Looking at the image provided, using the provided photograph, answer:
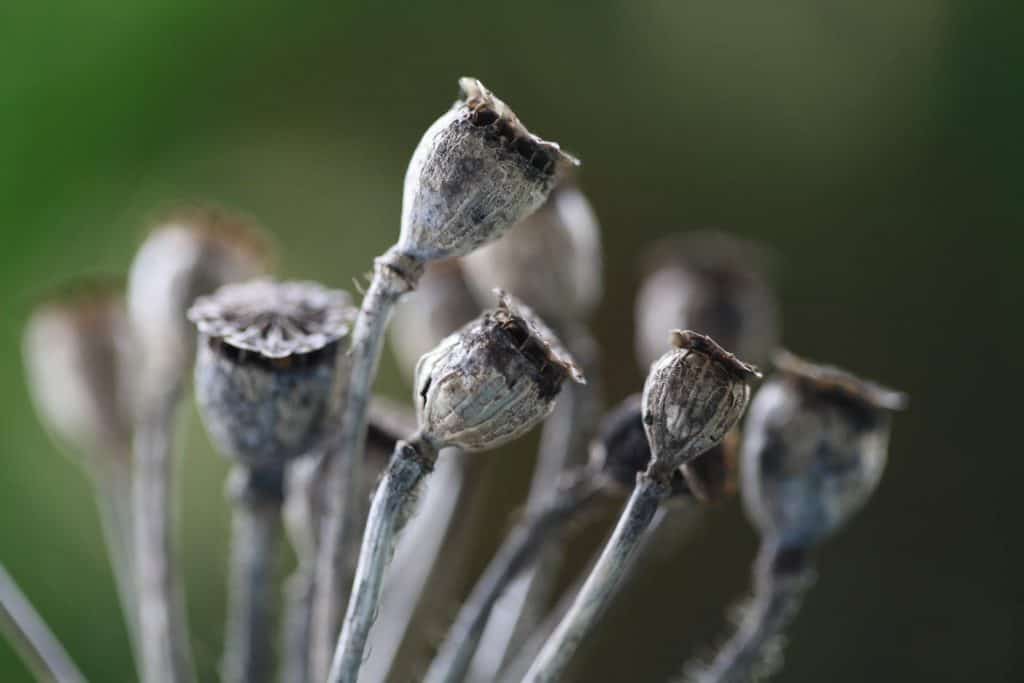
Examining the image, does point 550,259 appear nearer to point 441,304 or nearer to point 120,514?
point 441,304

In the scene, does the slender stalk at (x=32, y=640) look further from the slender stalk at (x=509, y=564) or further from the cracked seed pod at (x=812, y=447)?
the cracked seed pod at (x=812, y=447)

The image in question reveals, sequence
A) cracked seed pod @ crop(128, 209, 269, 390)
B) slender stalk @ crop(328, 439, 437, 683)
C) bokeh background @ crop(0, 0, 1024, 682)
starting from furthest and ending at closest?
bokeh background @ crop(0, 0, 1024, 682)
cracked seed pod @ crop(128, 209, 269, 390)
slender stalk @ crop(328, 439, 437, 683)

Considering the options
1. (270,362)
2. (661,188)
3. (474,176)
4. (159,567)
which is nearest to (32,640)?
(159,567)

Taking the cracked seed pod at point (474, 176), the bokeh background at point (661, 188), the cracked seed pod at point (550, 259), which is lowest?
the bokeh background at point (661, 188)

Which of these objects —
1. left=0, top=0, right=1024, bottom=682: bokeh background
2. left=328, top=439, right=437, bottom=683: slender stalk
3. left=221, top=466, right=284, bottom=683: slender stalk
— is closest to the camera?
left=328, top=439, right=437, bottom=683: slender stalk

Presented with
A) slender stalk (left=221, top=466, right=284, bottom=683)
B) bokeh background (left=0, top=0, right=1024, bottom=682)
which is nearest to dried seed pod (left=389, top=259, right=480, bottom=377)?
slender stalk (left=221, top=466, right=284, bottom=683)

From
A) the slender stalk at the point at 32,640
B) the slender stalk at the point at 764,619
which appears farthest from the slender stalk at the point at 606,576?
the slender stalk at the point at 32,640

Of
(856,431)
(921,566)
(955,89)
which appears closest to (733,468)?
(856,431)

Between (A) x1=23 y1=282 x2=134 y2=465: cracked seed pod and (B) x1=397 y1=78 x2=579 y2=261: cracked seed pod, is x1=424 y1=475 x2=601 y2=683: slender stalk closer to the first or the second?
(B) x1=397 y1=78 x2=579 y2=261: cracked seed pod
